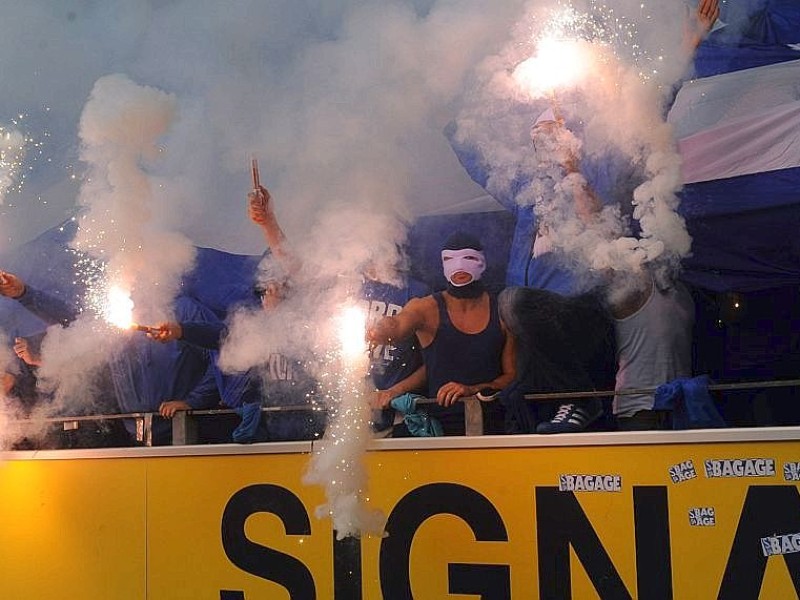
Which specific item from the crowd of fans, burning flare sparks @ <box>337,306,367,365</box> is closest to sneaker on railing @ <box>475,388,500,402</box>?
the crowd of fans

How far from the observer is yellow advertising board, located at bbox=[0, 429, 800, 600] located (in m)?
2.32

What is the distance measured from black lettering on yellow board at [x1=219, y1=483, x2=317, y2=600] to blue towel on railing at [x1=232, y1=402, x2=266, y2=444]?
0.15 meters

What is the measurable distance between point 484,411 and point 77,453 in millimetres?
1482

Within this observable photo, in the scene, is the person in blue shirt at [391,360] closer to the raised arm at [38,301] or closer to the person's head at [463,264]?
the person's head at [463,264]

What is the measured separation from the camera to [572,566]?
246cm

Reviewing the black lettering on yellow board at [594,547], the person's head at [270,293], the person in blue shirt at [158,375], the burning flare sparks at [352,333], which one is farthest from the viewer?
the person in blue shirt at [158,375]

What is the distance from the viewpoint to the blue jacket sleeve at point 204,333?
295 centimetres

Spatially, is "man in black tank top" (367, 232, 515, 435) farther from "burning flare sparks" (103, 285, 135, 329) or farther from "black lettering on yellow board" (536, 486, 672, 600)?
"burning flare sparks" (103, 285, 135, 329)

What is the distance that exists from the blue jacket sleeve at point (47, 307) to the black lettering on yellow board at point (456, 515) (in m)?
1.41

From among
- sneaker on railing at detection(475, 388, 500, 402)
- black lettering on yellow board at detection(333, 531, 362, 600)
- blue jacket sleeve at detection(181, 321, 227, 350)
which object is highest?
blue jacket sleeve at detection(181, 321, 227, 350)

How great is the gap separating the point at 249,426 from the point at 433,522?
0.67 m

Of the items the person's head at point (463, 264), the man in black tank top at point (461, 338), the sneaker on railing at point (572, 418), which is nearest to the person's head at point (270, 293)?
the man in black tank top at point (461, 338)

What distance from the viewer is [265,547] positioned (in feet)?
9.25

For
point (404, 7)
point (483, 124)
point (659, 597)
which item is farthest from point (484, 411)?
point (404, 7)
